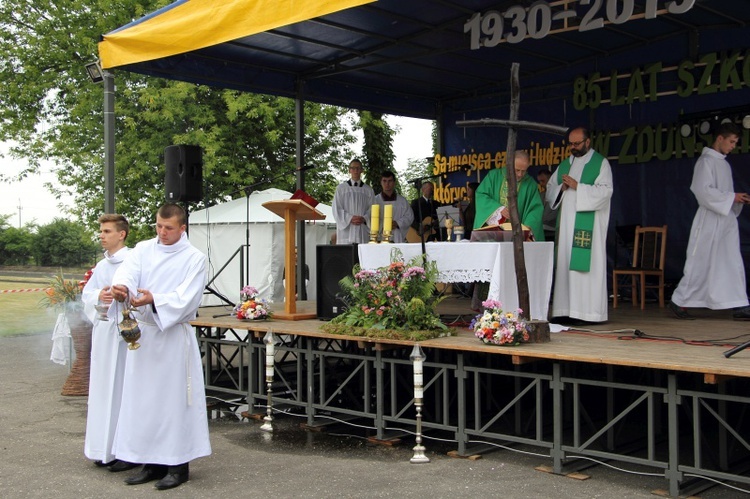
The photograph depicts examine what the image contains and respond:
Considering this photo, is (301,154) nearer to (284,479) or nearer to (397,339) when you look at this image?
(397,339)

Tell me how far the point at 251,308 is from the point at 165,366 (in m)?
3.07

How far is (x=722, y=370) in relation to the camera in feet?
17.0

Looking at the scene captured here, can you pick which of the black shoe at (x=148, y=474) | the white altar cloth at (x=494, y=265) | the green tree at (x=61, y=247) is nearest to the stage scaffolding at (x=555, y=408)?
the white altar cloth at (x=494, y=265)

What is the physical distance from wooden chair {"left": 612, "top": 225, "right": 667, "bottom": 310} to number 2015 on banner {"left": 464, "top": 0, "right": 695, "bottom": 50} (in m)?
2.80

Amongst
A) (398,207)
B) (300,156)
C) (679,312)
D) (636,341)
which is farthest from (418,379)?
(300,156)

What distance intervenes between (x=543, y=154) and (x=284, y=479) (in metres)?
7.87

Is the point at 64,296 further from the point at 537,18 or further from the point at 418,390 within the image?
the point at 537,18

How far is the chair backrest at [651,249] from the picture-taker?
10.6 meters

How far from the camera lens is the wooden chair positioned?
407 inches

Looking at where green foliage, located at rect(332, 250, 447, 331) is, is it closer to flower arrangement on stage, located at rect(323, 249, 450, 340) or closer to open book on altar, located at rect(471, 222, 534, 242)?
flower arrangement on stage, located at rect(323, 249, 450, 340)

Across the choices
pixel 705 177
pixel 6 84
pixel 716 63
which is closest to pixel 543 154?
pixel 716 63

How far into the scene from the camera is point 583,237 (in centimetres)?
859

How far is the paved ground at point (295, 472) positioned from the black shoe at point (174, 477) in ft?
0.17

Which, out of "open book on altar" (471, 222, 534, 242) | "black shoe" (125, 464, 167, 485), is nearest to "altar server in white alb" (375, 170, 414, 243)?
"open book on altar" (471, 222, 534, 242)
